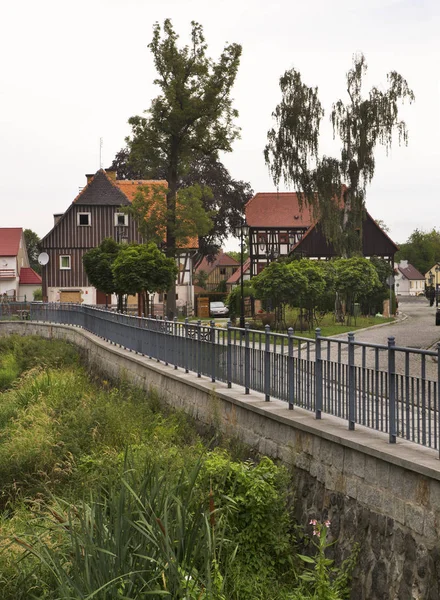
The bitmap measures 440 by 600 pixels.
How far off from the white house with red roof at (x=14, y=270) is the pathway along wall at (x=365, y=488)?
57035mm

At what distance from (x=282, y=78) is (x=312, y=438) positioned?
136ft

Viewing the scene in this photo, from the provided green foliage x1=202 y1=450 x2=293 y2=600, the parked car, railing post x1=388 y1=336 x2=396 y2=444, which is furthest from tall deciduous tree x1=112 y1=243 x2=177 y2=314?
railing post x1=388 y1=336 x2=396 y2=444

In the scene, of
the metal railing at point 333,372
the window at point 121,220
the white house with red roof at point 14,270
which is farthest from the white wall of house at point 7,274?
the metal railing at point 333,372

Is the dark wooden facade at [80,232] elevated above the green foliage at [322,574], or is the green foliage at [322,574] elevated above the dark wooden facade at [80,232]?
the dark wooden facade at [80,232]

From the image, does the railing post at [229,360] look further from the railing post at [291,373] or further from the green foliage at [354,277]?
the green foliage at [354,277]

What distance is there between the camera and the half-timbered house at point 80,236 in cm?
5728

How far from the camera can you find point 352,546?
24.4 ft

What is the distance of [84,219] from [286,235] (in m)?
15.4

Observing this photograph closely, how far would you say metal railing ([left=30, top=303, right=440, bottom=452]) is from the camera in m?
7.20

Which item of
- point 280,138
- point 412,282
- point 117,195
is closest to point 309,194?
point 280,138

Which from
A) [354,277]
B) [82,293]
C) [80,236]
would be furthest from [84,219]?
[354,277]

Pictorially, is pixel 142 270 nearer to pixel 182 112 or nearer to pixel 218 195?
pixel 182 112

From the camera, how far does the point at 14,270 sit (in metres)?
70.4

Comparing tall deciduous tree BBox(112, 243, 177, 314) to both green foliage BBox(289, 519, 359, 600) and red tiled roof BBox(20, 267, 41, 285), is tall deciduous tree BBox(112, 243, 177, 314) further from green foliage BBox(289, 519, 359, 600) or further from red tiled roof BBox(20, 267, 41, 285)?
red tiled roof BBox(20, 267, 41, 285)
